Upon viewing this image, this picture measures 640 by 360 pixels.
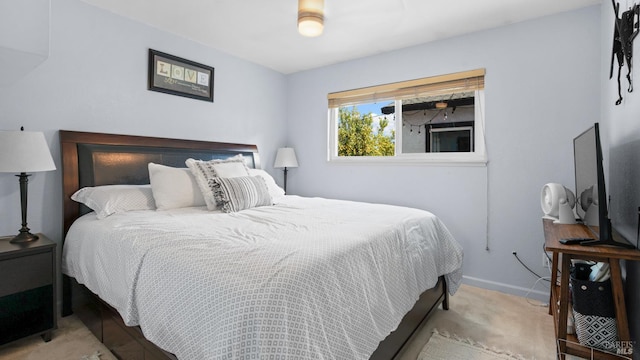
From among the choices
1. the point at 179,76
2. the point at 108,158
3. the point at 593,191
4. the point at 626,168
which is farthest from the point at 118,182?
the point at 626,168

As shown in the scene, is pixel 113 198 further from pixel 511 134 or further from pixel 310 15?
pixel 511 134

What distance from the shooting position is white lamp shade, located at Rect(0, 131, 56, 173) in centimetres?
180

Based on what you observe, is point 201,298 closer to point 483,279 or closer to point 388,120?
point 483,279

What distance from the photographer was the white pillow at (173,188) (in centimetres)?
230

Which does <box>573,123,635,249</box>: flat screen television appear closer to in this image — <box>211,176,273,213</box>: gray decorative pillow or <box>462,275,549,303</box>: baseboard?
<box>462,275,549,303</box>: baseboard

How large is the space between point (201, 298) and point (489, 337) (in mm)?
1874

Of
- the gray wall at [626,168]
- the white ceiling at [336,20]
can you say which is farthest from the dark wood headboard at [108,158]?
the gray wall at [626,168]

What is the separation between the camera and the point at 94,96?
2461mm

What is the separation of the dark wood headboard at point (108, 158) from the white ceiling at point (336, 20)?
107 centimetres

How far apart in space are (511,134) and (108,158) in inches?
133

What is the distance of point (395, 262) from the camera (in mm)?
1586

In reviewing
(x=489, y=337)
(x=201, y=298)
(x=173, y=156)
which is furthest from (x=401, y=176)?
(x=201, y=298)

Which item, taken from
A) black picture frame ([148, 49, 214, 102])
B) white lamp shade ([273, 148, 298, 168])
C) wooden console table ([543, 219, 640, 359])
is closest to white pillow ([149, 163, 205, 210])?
black picture frame ([148, 49, 214, 102])

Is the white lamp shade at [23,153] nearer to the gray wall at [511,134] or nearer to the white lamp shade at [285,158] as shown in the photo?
the white lamp shade at [285,158]
